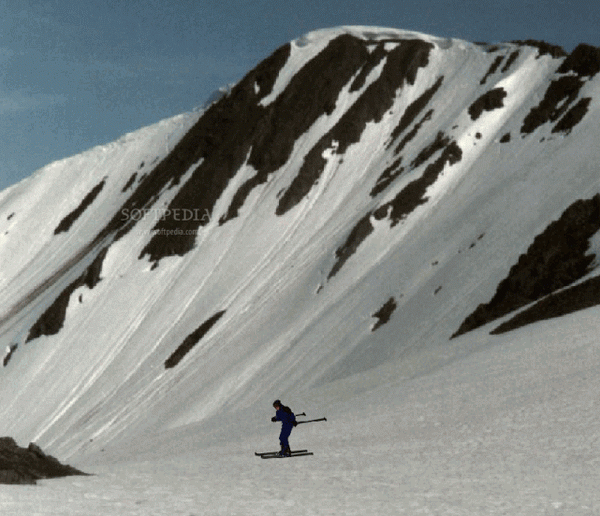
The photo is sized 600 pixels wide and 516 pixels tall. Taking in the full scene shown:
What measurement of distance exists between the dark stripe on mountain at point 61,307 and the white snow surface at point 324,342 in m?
1.03

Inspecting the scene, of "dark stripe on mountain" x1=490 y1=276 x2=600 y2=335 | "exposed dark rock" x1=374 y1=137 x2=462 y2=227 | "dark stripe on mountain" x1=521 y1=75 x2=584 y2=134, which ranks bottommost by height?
"dark stripe on mountain" x1=490 y1=276 x2=600 y2=335

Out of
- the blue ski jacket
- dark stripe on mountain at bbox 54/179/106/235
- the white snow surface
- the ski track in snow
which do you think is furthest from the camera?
dark stripe on mountain at bbox 54/179/106/235

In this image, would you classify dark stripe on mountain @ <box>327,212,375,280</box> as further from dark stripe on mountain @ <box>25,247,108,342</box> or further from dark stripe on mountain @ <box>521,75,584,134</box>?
dark stripe on mountain @ <box>25,247,108,342</box>

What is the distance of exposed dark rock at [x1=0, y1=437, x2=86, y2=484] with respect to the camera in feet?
A: 45.9

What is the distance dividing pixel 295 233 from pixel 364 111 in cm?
1727

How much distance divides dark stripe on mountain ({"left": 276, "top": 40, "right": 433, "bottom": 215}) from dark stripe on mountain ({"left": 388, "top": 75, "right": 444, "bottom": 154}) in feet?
7.86

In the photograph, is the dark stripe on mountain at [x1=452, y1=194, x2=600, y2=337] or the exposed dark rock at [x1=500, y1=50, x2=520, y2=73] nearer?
the dark stripe on mountain at [x1=452, y1=194, x2=600, y2=337]

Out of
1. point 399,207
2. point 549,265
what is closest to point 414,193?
point 399,207

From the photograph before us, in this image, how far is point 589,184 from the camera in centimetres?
4994

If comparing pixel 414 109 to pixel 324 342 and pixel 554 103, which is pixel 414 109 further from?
pixel 324 342

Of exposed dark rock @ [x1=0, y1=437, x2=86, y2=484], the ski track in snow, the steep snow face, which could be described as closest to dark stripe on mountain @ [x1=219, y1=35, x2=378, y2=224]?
the steep snow face

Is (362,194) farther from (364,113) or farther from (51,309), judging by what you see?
(51,309)

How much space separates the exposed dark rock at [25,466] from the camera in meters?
14.0

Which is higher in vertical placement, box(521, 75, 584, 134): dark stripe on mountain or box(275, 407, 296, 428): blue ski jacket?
box(521, 75, 584, 134): dark stripe on mountain
